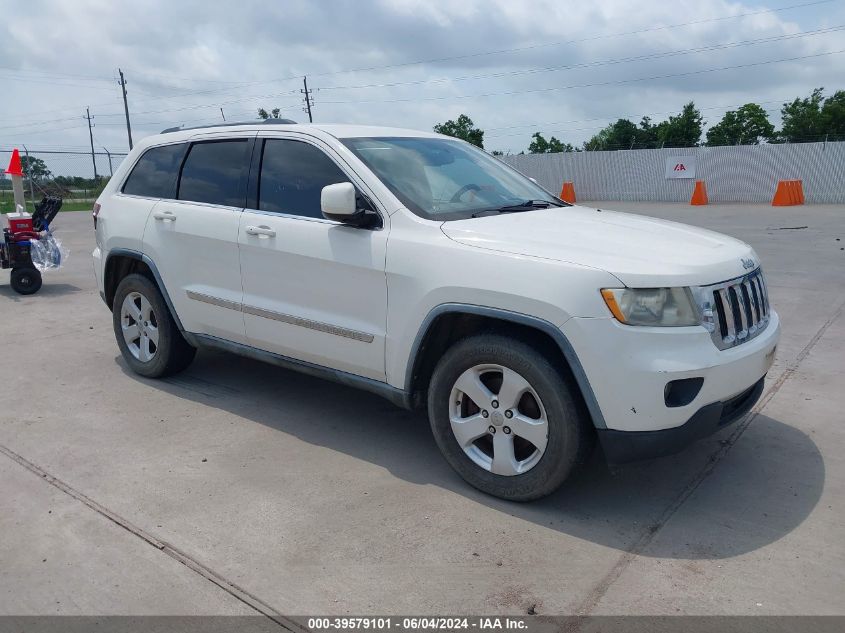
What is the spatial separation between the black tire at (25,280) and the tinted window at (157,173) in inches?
177

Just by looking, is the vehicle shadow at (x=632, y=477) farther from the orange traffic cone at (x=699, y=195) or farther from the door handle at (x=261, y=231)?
the orange traffic cone at (x=699, y=195)

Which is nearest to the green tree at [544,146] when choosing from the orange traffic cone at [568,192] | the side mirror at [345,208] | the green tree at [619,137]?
the green tree at [619,137]

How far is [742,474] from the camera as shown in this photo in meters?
4.00

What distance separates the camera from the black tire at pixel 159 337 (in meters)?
5.43

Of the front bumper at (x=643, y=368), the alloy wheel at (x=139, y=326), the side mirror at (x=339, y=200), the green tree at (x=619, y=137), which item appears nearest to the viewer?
the front bumper at (x=643, y=368)

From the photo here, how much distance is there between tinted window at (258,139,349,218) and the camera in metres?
4.40

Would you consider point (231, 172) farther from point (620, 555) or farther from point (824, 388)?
point (824, 388)

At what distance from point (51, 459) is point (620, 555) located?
3.17 metres

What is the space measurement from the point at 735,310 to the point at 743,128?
61.4 meters

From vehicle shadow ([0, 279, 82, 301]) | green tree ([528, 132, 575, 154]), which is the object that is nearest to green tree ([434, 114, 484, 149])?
green tree ([528, 132, 575, 154])

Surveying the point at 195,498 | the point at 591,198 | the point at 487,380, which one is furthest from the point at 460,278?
the point at 591,198

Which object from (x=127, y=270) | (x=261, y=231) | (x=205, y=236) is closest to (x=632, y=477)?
(x=261, y=231)

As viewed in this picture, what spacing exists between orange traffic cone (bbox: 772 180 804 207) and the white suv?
72.9 feet

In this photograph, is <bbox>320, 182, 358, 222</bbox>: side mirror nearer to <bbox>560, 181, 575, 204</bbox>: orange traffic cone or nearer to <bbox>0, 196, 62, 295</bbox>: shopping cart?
<bbox>0, 196, 62, 295</bbox>: shopping cart
